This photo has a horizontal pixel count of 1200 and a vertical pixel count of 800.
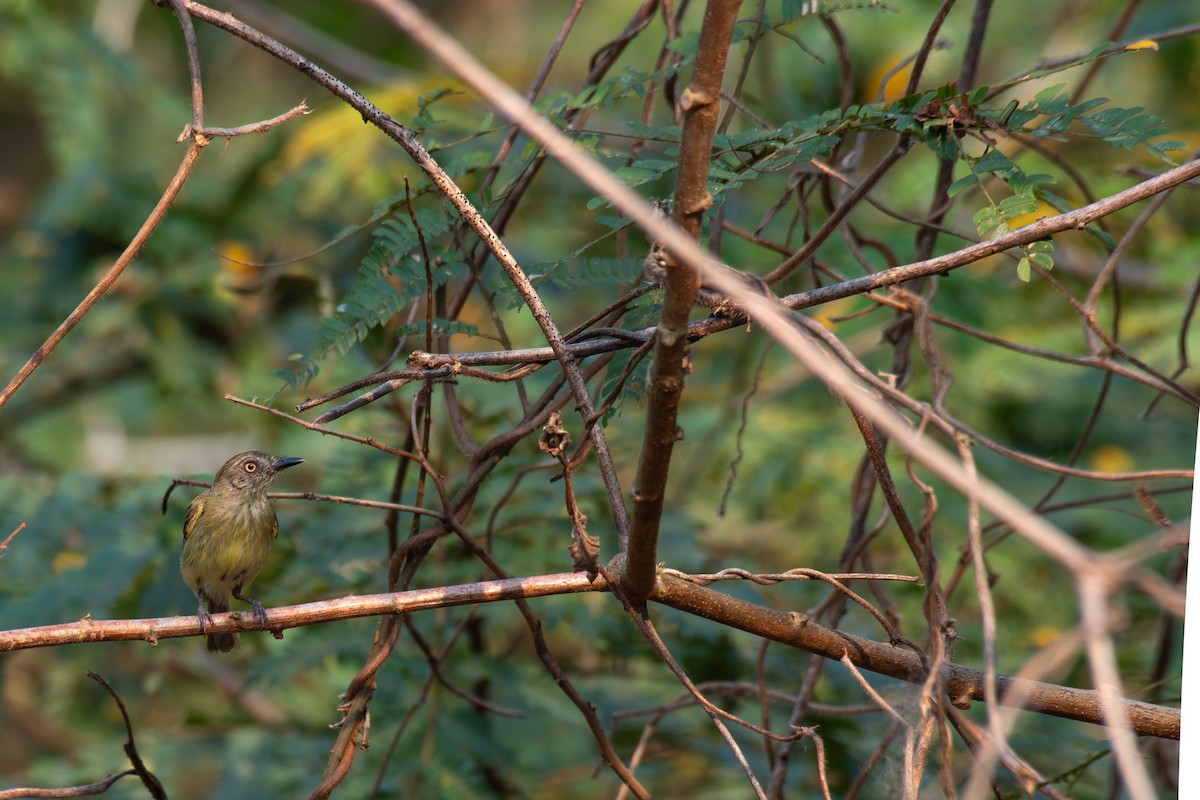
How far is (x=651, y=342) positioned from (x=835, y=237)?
3486 mm

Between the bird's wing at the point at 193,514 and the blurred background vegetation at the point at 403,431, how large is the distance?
111mm

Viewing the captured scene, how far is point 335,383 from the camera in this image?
14.7 feet

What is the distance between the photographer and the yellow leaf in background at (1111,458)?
5.65 metres

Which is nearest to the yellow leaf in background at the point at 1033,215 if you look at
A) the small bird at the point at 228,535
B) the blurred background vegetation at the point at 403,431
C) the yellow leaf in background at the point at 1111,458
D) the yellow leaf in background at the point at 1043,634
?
the blurred background vegetation at the point at 403,431

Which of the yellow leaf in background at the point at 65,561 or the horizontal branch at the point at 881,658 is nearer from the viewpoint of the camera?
the horizontal branch at the point at 881,658

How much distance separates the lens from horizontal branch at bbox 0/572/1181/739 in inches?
78.5

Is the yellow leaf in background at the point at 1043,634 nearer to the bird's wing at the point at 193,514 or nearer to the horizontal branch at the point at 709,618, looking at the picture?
the horizontal branch at the point at 709,618

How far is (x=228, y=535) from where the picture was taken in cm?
376

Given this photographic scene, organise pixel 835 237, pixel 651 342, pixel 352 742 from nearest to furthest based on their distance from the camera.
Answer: pixel 651 342 < pixel 352 742 < pixel 835 237

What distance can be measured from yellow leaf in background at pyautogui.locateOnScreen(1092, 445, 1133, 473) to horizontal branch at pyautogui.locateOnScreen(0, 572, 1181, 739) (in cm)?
394

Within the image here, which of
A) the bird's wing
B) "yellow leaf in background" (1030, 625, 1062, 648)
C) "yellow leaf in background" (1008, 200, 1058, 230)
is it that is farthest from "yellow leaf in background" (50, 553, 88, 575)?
"yellow leaf in background" (1030, 625, 1062, 648)

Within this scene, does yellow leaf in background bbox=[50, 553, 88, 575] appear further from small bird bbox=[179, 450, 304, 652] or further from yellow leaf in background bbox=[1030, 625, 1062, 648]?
yellow leaf in background bbox=[1030, 625, 1062, 648]

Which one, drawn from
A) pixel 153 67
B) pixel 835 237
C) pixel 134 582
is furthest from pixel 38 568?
pixel 153 67

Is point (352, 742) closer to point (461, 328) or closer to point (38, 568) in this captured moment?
point (461, 328)
